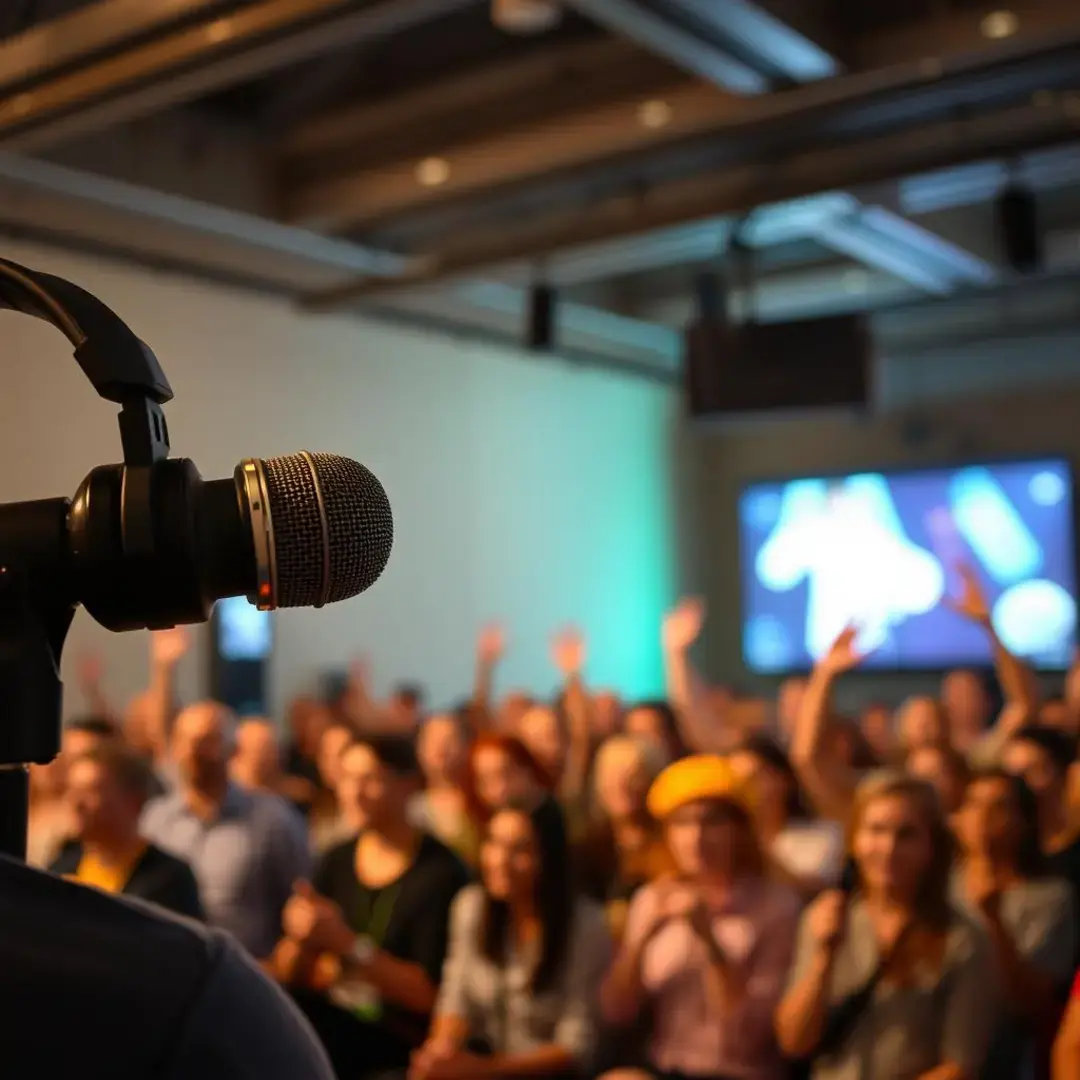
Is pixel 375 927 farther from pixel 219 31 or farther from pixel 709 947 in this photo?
pixel 219 31

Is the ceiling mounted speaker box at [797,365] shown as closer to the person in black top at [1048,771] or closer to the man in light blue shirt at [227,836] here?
the person in black top at [1048,771]

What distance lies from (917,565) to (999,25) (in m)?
4.52

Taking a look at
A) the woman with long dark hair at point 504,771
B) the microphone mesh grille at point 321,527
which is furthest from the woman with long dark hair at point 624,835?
the microphone mesh grille at point 321,527

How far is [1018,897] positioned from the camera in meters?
2.43

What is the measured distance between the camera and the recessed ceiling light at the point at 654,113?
14.4 ft

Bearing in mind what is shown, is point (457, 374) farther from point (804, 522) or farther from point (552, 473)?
point (804, 522)

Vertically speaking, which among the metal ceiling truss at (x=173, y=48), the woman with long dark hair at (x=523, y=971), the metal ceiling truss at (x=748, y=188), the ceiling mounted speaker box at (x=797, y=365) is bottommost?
the woman with long dark hair at (x=523, y=971)

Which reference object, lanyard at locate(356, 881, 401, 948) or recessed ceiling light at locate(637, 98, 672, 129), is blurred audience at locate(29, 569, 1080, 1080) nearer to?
lanyard at locate(356, 881, 401, 948)

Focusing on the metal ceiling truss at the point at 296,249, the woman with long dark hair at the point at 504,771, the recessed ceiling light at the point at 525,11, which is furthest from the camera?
the metal ceiling truss at the point at 296,249

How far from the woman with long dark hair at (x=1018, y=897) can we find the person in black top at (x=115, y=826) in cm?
144

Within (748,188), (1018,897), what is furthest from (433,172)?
(1018,897)

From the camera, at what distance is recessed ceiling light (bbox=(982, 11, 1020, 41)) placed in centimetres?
375

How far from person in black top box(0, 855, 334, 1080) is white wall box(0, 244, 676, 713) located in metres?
4.26

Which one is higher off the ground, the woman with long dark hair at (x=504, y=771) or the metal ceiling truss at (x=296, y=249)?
the metal ceiling truss at (x=296, y=249)
